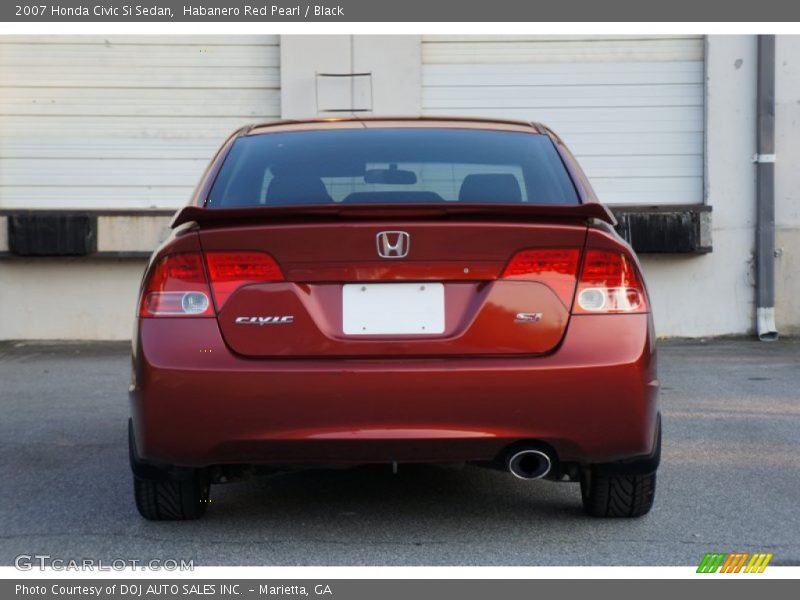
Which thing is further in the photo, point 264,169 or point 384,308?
point 264,169

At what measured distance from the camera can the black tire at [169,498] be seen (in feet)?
15.3

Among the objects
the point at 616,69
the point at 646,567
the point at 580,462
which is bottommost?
the point at 646,567

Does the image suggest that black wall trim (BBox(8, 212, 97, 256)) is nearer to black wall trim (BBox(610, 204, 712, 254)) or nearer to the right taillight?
black wall trim (BBox(610, 204, 712, 254))

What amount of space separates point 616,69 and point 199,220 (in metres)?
8.35

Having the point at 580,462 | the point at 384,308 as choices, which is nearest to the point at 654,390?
the point at 580,462

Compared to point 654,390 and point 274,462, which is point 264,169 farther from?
point 654,390

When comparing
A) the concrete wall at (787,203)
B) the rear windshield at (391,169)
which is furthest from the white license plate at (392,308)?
the concrete wall at (787,203)

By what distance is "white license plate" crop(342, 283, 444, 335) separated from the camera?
412 cm

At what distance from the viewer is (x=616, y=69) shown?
11938 mm

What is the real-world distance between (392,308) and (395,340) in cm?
10

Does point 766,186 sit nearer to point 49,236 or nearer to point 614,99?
point 614,99

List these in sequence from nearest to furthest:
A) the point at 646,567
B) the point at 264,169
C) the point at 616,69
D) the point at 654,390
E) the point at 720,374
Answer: the point at 646,567 → the point at 654,390 → the point at 264,169 → the point at 720,374 → the point at 616,69
